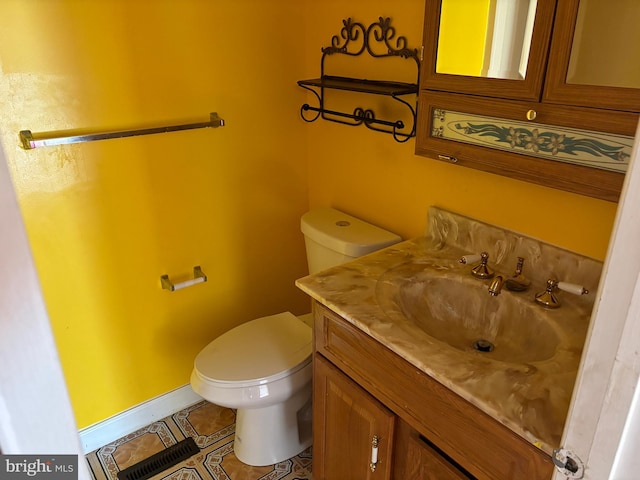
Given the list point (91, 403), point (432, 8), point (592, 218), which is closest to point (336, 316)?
point (592, 218)

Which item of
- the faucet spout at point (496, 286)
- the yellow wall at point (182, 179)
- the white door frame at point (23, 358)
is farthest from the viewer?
the yellow wall at point (182, 179)

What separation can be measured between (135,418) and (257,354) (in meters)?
0.68

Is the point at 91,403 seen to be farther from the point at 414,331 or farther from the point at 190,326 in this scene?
the point at 414,331

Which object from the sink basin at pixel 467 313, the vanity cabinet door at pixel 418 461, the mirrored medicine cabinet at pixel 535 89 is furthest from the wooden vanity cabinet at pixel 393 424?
the mirrored medicine cabinet at pixel 535 89

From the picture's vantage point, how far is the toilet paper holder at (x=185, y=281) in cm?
189

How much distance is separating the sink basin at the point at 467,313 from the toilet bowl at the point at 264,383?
53cm

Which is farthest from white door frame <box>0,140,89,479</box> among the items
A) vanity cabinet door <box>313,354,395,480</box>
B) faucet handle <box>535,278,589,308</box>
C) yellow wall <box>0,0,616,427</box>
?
yellow wall <box>0,0,616,427</box>

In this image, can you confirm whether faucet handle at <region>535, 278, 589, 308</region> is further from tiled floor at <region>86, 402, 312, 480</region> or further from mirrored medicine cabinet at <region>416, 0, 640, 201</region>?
tiled floor at <region>86, 402, 312, 480</region>

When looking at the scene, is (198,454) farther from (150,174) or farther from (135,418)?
(150,174)

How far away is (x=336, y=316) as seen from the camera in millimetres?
1311

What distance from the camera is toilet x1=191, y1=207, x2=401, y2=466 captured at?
1657 mm

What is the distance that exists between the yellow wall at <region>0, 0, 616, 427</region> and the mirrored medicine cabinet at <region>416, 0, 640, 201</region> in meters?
0.21

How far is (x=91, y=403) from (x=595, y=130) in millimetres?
1876

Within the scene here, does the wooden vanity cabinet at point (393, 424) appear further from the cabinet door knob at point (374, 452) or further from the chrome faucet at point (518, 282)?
the chrome faucet at point (518, 282)
